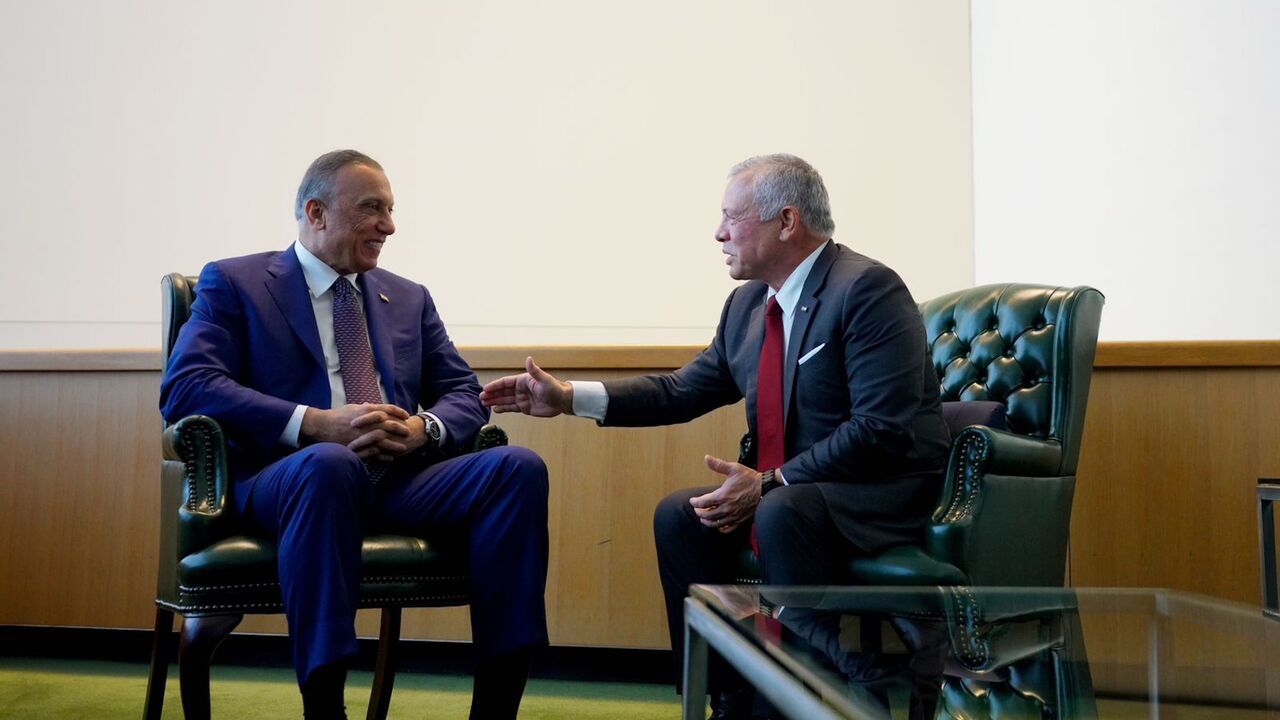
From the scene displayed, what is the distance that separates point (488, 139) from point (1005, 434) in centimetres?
256

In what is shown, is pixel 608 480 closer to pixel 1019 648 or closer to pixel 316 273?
pixel 316 273

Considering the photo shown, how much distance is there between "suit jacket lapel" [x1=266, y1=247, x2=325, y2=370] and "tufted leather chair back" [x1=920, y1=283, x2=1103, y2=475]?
1372mm

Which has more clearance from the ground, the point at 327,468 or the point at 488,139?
the point at 488,139

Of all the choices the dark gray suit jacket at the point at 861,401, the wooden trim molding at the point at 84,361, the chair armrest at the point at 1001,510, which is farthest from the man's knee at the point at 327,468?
the wooden trim molding at the point at 84,361

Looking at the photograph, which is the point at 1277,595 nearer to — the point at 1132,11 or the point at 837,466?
the point at 837,466

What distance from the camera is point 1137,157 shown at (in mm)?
4047

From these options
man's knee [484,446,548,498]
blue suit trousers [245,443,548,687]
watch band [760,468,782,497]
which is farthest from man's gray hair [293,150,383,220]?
watch band [760,468,782,497]

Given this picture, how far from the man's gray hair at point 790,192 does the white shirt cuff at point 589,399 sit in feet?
1.84

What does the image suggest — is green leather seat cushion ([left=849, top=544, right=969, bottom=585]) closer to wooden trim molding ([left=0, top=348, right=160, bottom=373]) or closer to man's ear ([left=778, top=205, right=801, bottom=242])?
man's ear ([left=778, top=205, right=801, bottom=242])

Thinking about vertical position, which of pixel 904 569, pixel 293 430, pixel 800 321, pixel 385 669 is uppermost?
pixel 800 321

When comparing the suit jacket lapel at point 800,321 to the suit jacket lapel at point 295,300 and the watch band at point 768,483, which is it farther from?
the suit jacket lapel at point 295,300

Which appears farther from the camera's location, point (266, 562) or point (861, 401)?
point (861, 401)

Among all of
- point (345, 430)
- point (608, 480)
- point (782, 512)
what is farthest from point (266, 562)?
point (608, 480)

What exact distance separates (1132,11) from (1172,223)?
80 centimetres
